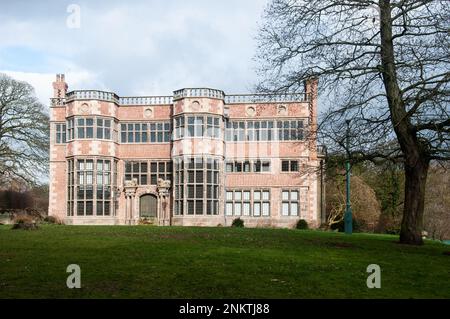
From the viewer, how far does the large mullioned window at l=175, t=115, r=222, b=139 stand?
3525 centimetres

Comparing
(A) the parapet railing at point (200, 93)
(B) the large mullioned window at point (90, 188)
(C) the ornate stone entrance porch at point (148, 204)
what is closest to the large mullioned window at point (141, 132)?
(B) the large mullioned window at point (90, 188)

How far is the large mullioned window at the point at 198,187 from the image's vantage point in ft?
115

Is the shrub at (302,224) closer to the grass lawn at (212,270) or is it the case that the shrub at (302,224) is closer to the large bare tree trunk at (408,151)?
the large bare tree trunk at (408,151)

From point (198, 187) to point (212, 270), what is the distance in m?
24.4

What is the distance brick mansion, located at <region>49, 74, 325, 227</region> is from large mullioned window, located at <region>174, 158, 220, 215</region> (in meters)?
0.07

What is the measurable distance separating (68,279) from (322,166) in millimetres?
12708

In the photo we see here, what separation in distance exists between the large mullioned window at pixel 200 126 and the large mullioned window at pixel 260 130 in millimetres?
1833

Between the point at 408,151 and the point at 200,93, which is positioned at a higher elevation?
the point at 200,93

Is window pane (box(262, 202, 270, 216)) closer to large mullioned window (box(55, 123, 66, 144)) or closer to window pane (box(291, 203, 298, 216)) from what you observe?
window pane (box(291, 203, 298, 216))

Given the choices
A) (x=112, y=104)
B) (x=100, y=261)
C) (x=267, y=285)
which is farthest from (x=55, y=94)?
(x=267, y=285)

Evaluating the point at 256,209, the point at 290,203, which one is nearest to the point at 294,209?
the point at 290,203

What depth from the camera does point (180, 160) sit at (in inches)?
1400
